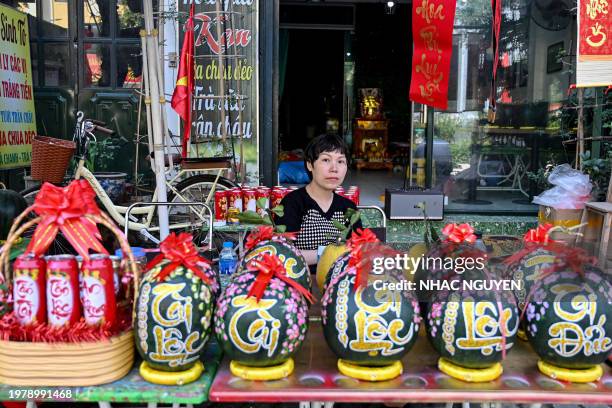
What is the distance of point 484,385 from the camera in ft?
4.82

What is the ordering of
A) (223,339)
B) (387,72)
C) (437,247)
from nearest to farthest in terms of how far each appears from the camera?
(223,339)
(437,247)
(387,72)

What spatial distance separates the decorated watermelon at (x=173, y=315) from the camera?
4.65ft

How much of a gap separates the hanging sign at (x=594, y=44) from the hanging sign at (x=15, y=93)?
156 inches

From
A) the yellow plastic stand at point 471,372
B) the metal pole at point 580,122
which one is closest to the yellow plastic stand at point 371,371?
the yellow plastic stand at point 471,372

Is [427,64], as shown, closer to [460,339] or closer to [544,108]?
[544,108]

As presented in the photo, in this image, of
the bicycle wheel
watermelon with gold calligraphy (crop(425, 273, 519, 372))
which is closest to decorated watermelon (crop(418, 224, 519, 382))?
watermelon with gold calligraphy (crop(425, 273, 519, 372))

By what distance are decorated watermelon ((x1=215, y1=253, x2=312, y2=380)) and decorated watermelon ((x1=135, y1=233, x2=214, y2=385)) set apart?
0.06m

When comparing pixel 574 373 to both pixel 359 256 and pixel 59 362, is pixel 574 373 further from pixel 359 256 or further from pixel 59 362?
pixel 59 362

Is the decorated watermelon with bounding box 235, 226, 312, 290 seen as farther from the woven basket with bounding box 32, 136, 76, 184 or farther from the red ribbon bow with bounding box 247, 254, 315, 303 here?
the woven basket with bounding box 32, 136, 76, 184

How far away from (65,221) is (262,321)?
61 cm

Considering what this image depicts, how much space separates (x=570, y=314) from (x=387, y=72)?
35.0 feet

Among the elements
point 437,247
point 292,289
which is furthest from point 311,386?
point 437,247

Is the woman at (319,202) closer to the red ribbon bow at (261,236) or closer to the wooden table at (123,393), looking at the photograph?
the red ribbon bow at (261,236)

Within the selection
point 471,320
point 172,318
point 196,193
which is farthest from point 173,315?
point 196,193
